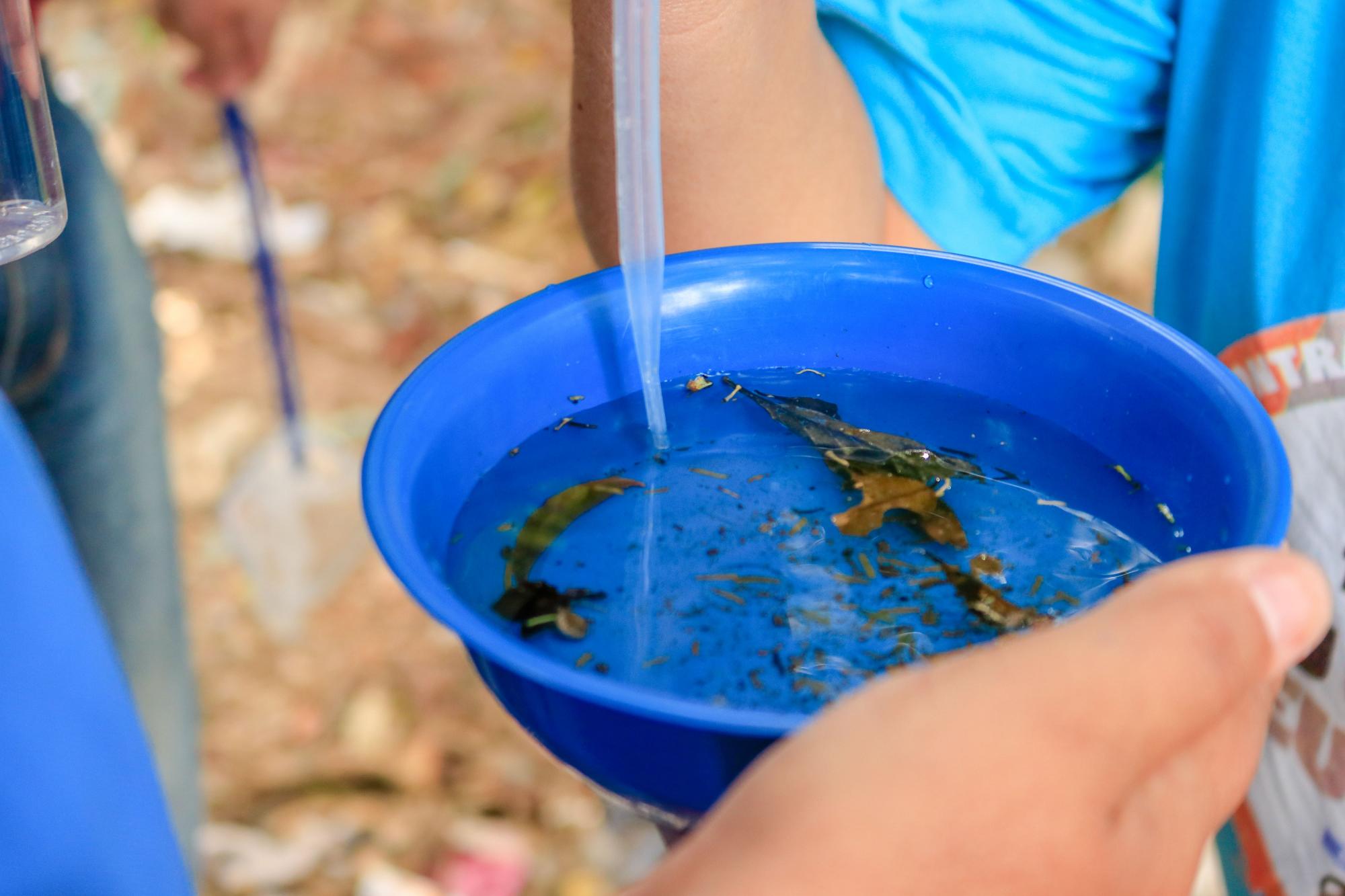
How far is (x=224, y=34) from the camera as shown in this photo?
4.26 feet

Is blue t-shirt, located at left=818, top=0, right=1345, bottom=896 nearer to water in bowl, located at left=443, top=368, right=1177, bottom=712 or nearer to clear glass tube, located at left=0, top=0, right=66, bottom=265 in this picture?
water in bowl, located at left=443, top=368, right=1177, bottom=712

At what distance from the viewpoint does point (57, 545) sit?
647 millimetres

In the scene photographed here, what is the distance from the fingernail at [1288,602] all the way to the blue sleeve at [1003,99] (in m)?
0.51

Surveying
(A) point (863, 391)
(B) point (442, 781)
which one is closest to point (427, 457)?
(A) point (863, 391)

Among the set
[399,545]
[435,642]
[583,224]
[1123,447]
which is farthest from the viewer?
[435,642]

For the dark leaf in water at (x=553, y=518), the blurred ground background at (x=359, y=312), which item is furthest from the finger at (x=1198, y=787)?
the blurred ground background at (x=359, y=312)

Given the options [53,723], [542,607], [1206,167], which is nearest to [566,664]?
[542,607]

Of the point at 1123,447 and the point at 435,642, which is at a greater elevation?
the point at 1123,447

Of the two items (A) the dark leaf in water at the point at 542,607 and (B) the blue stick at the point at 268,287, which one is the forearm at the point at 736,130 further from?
(B) the blue stick at the point at 268,287

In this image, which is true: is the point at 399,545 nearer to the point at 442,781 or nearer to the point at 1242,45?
the point at 1242,45

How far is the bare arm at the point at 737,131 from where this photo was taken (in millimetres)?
708

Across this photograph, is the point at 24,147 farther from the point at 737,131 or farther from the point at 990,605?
the point at 990,605

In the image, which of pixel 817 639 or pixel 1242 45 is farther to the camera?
pixel 1242 45

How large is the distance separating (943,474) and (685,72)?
28 centimetres
